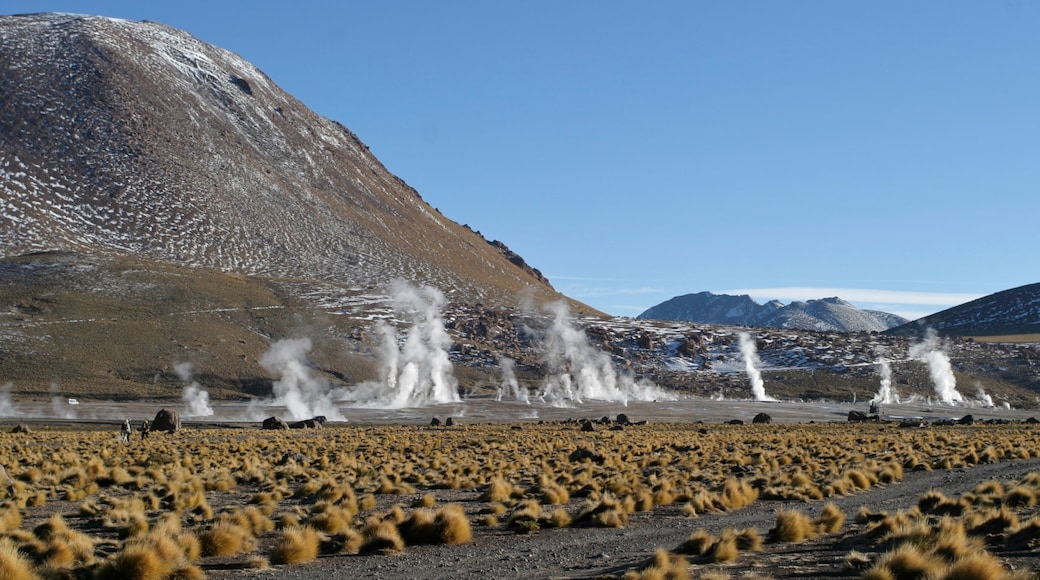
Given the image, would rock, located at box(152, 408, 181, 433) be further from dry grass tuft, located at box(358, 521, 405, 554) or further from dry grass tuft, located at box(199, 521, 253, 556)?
dry grass tuft, located at box(358, 521, 405, 554)

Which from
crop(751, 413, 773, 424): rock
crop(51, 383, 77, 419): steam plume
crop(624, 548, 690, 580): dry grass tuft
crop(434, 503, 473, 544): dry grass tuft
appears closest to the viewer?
crop(624, 548, 690, 580): dry grass tuft

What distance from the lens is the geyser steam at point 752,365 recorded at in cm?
11344

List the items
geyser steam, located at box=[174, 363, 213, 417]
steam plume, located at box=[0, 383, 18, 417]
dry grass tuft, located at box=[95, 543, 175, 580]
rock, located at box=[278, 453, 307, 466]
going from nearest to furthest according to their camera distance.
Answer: dry grass tuft, located at box=[95, 543, 175, 580], rock, located at box=[278, 453, 307, 466], steam plume, located at box=[0, 383, 18, 417], geyser steam, located at box=[174, 363, 213, 417]

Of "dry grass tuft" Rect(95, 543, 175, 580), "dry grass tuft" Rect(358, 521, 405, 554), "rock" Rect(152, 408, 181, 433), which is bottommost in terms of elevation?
"dry grass tuft" Rect(358, 521, 405, 554)

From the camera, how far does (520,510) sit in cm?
1633

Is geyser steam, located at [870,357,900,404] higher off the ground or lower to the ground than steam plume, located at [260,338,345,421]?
lower

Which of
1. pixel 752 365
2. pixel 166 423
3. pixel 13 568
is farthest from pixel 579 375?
pixel 13 568

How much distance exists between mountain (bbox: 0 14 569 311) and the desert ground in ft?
340

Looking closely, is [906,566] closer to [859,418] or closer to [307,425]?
[307,425]

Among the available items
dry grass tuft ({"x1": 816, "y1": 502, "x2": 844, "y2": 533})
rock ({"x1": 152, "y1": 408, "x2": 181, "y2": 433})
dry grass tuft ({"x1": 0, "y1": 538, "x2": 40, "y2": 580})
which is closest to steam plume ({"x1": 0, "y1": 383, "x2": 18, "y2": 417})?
rock ({"x1": 152, "y1": 408, "x2": 181, "y2": 433})

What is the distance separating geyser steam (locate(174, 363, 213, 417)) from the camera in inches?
2819

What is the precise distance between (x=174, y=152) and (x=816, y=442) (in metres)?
145

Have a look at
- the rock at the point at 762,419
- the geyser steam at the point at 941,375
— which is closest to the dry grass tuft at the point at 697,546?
the rock at the point at 762,419

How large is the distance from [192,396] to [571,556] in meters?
78.9
